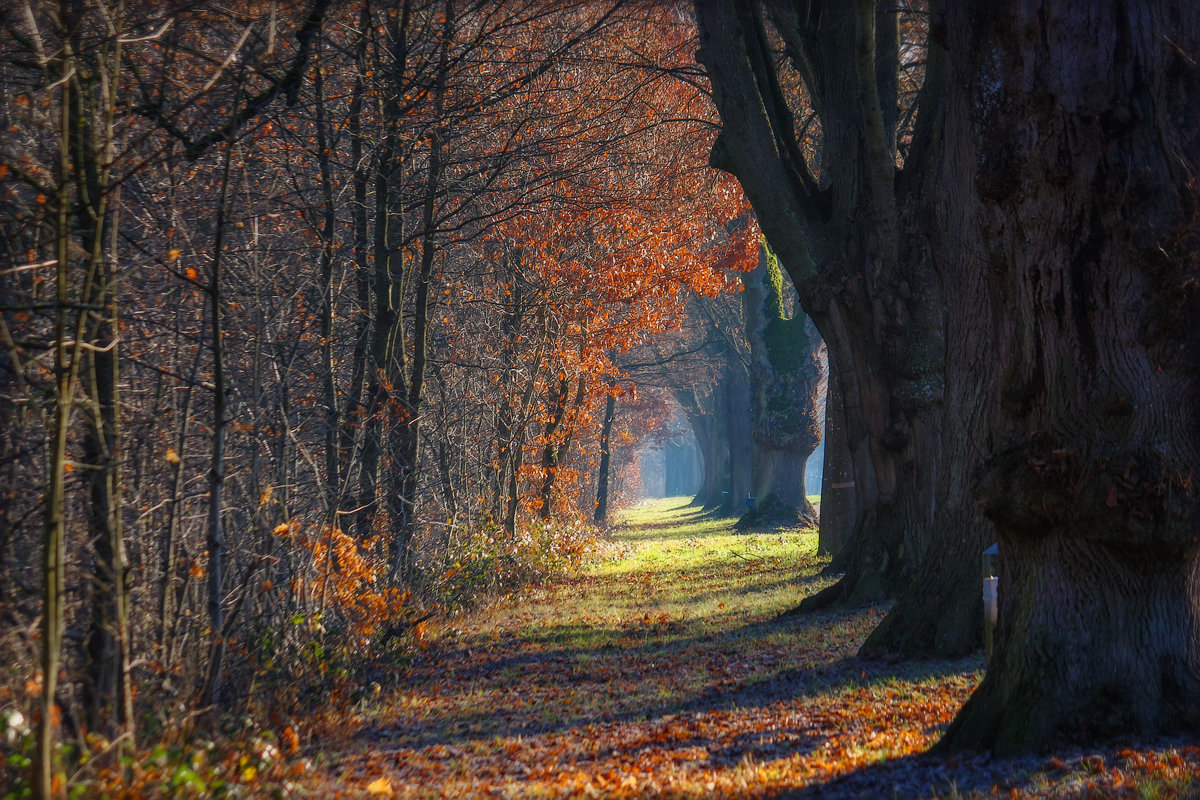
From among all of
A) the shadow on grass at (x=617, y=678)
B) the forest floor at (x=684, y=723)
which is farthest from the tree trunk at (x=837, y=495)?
the shadow on grass at (x=617, y=678)

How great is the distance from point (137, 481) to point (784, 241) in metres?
7.08

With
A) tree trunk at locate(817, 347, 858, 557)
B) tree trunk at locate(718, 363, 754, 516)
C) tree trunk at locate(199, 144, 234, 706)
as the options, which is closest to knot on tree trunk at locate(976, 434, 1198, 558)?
tree trunk at locate(199, 144, 234, 706)

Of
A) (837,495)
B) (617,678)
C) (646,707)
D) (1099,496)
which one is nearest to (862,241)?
(617,678)

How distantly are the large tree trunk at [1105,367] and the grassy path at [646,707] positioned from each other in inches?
43.6

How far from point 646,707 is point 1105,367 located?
4146 mm

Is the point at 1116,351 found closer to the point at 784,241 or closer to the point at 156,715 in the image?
the point at 156,715

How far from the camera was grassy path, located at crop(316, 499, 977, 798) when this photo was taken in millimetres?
5402

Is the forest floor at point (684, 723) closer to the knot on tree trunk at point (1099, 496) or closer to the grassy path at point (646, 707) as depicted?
the grassy path at point (646, 707)

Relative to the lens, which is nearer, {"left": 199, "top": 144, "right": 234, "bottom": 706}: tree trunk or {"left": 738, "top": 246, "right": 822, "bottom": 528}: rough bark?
{"left": 199, "top": 144, "right": 234, "bottom": 706}: tree trunk

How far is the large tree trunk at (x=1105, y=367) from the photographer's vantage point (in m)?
4.67

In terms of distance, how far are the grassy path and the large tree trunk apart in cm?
111

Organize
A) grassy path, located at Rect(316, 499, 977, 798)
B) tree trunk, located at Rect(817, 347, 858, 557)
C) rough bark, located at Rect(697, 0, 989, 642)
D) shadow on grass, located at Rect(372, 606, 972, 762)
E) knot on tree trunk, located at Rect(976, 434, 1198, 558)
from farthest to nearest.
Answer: tree trunk, located at Rect(817, 347, 858, 557) < rough bark, located at Rect(697, 0, 989, 642) < shadow on grass, located at Rect(372, 606, 972, 762) < grassy path, located at Rect(316, 499, 977, 798) < knot on tree trunk, located at Rect(976, 434, 1198, 558)

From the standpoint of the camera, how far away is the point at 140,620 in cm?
566

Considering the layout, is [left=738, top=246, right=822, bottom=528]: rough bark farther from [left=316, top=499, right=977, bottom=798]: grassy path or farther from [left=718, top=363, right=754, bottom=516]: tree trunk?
[left=316, top=499, right=977, bottom=798]: grassy path
